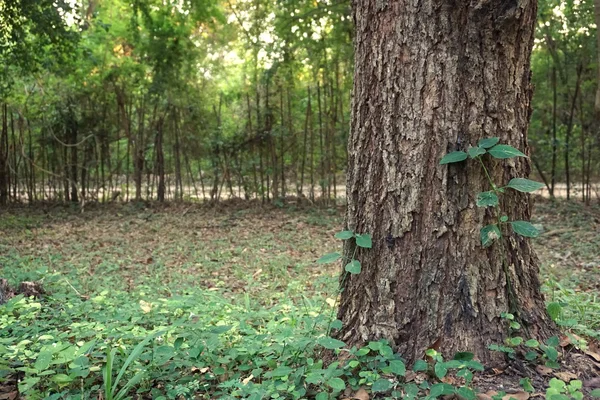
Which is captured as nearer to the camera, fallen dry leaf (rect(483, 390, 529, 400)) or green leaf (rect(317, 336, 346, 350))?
fallen dry leaf (rect(483, 390, 529, 400))

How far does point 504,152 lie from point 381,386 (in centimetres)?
93

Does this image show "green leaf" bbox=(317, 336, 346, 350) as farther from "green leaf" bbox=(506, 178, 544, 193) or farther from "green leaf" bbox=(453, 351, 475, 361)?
"green leaf" bbox=(506, 178, 544, 193)

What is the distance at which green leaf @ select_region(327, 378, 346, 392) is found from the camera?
5.74 feet

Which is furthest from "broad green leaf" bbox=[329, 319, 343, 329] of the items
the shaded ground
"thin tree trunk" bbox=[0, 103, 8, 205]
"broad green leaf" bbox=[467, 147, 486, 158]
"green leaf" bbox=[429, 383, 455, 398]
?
"thin tree trunk" bbox=[0, 103, 8, 205]

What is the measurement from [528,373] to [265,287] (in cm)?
274

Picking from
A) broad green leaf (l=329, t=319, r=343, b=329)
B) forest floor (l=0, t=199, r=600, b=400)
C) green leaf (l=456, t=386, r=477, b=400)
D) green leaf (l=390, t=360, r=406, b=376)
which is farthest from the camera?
forest floor (l=0, t=199, r=600, b=400)

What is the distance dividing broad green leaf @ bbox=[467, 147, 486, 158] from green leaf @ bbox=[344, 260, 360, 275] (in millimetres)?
590

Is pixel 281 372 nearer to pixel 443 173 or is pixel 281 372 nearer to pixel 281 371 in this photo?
pixel 281 371

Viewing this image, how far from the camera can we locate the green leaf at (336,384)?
1.75 meters

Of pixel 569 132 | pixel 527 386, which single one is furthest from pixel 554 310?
pixel 569 132

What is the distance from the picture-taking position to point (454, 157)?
1.90m

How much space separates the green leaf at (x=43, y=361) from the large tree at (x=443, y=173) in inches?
47.9

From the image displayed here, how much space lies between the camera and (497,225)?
1967 millimetres

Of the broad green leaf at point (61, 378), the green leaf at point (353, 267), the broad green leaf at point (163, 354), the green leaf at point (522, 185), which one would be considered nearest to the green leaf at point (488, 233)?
the green leaf at point (522, 185)
